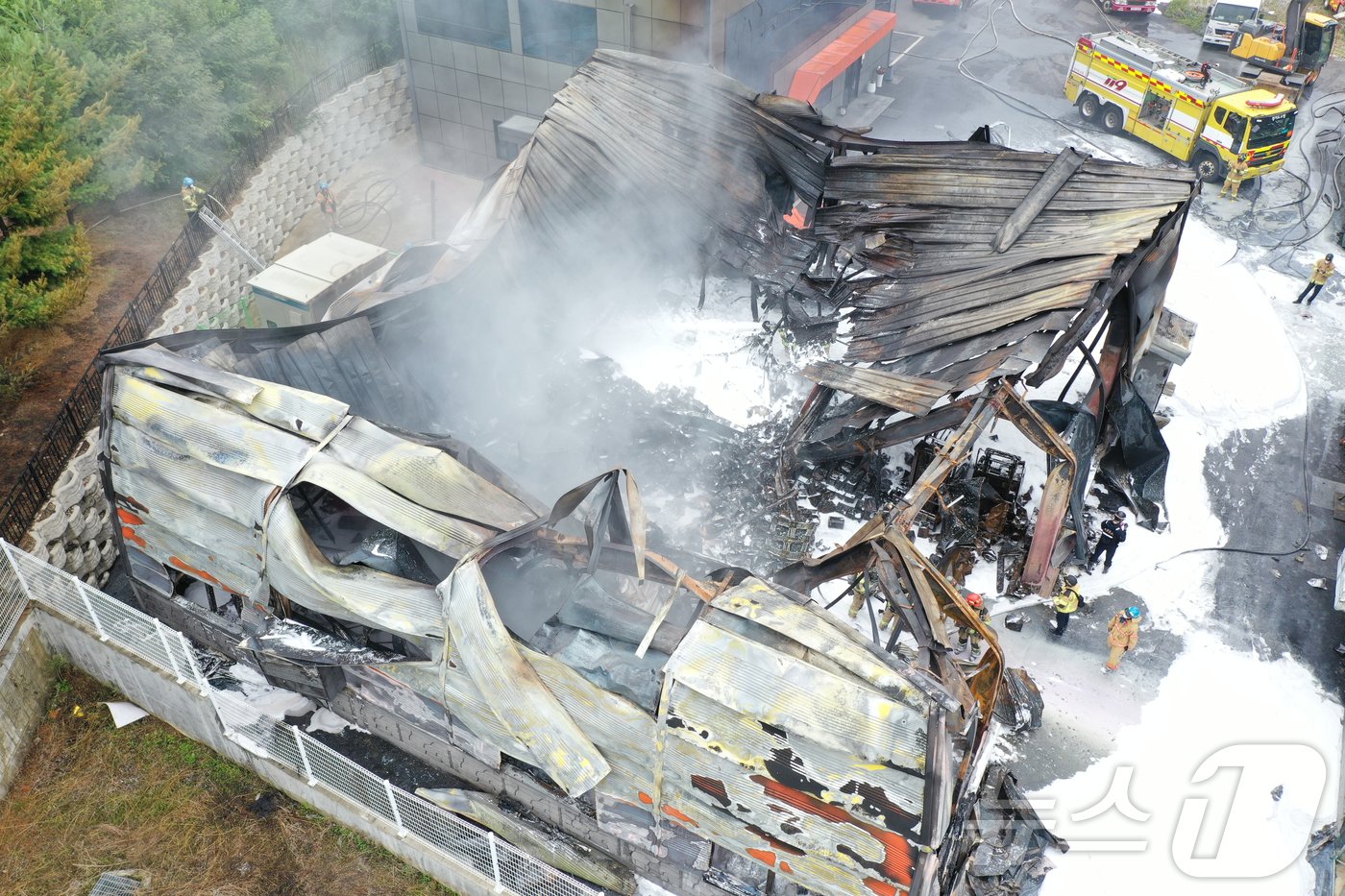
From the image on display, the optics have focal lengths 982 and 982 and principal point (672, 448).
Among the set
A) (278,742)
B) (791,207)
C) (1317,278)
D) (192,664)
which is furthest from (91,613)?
(1317,278)

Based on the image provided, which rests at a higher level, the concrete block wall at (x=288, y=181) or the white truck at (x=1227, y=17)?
the white truck at (x=1227, y=17)

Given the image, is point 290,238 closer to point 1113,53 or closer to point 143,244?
point 143,244

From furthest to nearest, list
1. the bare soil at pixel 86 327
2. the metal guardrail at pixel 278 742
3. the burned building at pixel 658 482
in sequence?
the bare soil at pixel 86 327 → the metal guardrail at pixel 278 742 → the burned building at pixel 658 482

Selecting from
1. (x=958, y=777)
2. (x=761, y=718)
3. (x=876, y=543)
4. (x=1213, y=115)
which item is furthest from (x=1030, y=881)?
(x=1213, y=115)

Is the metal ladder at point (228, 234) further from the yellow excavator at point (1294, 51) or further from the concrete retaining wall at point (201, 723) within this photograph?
the yellow excavator at point (1294, 51)

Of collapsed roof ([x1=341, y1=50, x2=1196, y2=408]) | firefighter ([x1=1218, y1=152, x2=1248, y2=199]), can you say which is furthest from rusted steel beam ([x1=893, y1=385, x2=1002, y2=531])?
firefighter ([x1=1218, y1=152, x2=1248, y2=199])

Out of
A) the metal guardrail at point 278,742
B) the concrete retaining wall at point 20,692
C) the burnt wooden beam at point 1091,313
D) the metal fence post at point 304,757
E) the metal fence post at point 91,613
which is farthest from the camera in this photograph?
the burnt wooden beam at point 1091,313

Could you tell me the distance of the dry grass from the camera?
9.11m

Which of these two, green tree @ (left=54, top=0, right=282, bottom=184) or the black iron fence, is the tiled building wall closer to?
the black iron fence

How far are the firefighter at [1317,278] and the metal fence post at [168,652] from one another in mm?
17770

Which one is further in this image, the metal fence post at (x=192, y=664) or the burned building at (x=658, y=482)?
the metal fence post at (x=192, y=664)

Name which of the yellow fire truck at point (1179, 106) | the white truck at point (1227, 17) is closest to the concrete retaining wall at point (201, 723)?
the yellow fire truck at point (1179, 106)

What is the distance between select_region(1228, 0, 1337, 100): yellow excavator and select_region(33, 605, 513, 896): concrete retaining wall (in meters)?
23.0

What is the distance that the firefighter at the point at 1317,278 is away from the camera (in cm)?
1642
